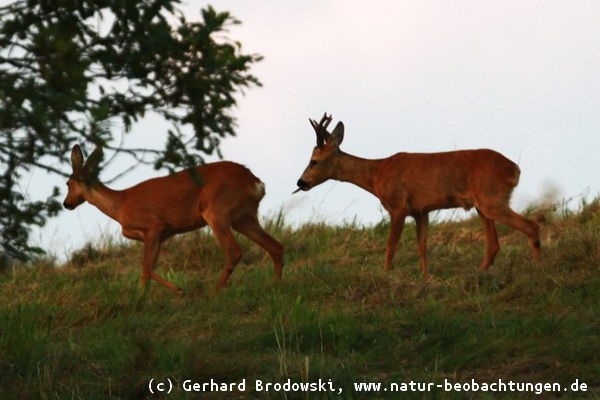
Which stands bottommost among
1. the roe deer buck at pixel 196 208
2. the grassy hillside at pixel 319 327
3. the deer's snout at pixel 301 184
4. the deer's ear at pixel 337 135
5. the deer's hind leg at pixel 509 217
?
the grassy hillside at pixel 319 327

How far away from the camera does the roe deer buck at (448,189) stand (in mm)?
13469

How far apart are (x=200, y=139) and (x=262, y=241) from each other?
712cm

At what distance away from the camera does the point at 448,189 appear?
1371 centimetres

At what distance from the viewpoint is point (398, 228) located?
1383cm

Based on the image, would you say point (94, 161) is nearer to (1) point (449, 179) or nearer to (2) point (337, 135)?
(1) point (449, 179)

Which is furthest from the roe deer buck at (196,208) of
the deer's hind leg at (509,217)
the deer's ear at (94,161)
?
the deer's ear at (94,161)

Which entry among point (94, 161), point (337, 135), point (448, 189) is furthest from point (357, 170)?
point (94, 161)

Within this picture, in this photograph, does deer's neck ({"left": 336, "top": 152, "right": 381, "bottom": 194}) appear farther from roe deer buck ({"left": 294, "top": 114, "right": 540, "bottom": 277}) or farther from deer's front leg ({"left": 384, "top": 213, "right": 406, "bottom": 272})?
deer's front leg ({"left": 384, "top": 213, "right": 406, "bottom": 272})

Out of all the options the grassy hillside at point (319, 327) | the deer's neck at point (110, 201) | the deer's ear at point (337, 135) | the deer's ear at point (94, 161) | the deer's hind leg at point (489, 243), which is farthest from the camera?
the deer's ear at point (337, 135)

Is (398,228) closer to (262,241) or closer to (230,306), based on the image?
(262,241)

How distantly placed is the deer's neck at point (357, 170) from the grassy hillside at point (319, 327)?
3.35 ft

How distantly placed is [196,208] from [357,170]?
2114 millimetres

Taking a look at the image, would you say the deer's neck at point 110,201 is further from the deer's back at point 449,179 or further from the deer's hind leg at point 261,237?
the deer's back at point 449,179

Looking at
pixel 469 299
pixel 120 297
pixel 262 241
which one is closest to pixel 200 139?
pixel 469 299
